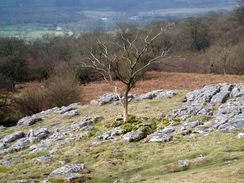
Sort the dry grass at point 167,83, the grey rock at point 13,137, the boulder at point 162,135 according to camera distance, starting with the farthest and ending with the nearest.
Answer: the dry grass at point 167,83
the grey rock at point 13,137
the boulder at point 162,135

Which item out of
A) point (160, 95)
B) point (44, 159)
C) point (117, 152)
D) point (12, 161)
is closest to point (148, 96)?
point (160, 95)

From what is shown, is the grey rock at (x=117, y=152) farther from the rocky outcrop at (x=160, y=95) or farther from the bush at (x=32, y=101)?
the bush at (x=32, y=101)

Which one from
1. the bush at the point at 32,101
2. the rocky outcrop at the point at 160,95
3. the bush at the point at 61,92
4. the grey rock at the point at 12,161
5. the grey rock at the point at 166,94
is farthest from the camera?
the bush at the point at 32,101

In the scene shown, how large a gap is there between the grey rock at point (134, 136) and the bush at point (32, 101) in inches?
792

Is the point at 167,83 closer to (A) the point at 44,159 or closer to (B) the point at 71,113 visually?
(B) the point at 71,113

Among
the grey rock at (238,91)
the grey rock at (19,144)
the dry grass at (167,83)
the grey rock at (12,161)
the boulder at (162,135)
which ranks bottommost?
the dry grass at (167,83)

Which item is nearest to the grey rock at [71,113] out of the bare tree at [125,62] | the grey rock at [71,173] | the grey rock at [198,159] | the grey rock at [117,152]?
the bare tree at [125,62]

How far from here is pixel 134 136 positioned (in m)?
27.2

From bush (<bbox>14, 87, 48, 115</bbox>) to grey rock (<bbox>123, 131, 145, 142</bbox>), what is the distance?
20.1m

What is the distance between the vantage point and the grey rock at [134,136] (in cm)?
2708

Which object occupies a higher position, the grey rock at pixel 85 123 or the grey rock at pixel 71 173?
the grey rock at pixel 71 173

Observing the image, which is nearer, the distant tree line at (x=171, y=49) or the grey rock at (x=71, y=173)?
the grey rock at (x=71, y=173)

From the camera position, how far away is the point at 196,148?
928 inches

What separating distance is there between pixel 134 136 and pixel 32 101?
69.1 ft
